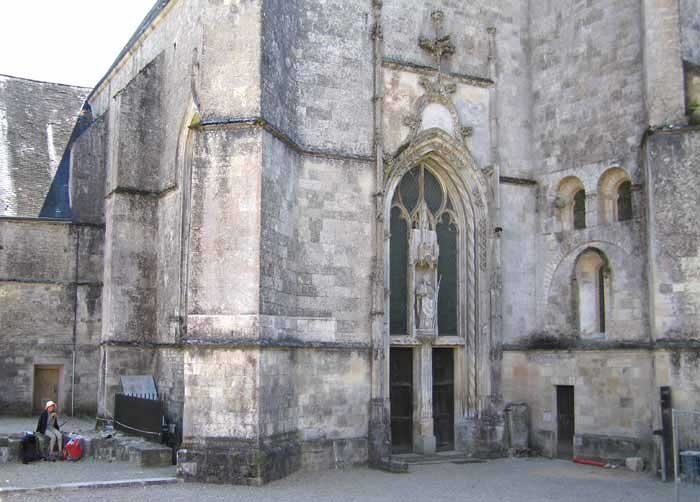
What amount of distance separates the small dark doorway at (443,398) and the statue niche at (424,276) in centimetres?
79

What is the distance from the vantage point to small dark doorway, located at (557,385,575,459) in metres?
17.2

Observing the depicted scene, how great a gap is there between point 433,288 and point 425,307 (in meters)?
0.49

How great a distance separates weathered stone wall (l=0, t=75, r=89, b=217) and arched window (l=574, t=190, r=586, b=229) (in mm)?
15114

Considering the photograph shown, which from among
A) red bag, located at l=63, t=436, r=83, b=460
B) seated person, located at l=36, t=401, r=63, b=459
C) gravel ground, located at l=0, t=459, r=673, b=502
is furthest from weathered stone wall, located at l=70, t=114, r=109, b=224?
gravel ground, located at l=0, t=459, r=673, b=502

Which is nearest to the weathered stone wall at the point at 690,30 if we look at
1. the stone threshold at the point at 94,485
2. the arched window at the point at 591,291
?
the arched window at the point at 591,291

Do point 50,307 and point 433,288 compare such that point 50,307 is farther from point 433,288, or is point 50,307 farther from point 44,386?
point 433,288

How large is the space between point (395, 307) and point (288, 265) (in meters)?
3.04

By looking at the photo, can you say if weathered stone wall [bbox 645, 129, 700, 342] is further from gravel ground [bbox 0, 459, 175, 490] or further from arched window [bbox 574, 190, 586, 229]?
gravel ground [bbox 0, 459, 175, 490]

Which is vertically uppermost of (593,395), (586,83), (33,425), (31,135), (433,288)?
(31,135)

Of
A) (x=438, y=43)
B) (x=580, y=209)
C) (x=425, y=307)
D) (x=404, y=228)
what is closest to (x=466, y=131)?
(x=438, y=43)

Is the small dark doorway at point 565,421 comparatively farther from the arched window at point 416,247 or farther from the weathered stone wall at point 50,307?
the weathered stone wall at point 50,307

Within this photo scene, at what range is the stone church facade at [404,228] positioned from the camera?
46.1 ft

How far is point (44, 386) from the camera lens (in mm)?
23578

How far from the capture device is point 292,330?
15.0 metres
